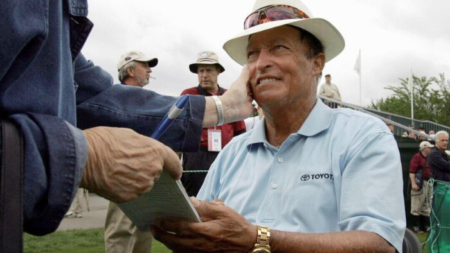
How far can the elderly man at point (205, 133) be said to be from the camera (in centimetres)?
544

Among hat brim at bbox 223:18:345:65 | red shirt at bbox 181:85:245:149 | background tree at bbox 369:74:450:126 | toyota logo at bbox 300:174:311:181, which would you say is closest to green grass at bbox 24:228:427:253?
red shirt at bbox 181:85:245:149

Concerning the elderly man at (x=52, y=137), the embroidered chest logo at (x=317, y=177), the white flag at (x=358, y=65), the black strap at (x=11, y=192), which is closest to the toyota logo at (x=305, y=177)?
the embroidered chest logo at (x=317, y=177)

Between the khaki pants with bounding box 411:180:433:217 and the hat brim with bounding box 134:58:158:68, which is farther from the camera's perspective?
the khaki pants with bounding box 411:180:433:217

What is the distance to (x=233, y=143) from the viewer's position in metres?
3.03

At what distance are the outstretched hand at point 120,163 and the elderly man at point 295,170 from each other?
569 mm

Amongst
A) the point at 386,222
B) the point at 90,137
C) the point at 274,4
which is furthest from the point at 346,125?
the point at 90,137

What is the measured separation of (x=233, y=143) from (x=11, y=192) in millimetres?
1985

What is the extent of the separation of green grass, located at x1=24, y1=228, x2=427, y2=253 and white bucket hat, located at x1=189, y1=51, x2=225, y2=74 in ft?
8.69

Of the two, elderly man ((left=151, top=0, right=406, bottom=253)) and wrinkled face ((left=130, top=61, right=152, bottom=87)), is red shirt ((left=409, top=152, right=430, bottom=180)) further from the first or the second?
elderly man ((left=151, top=0, right=406, bottom=253))

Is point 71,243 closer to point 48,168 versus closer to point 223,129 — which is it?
point 223,129

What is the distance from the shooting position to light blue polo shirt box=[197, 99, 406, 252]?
220 centimetres

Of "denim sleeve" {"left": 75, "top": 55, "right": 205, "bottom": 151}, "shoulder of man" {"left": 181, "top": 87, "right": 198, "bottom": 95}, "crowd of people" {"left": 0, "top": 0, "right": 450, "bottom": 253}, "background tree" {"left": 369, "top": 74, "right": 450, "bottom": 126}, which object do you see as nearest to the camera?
"crowd of people" {"left": 0, "top": 0, "right": 450, "bottom": 253}

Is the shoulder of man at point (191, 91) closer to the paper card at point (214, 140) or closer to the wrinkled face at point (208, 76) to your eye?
the wrinkled face at point (208, 76)

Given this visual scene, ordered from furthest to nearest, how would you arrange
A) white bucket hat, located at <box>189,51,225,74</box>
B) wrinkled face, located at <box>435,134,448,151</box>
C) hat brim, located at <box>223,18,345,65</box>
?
wrinkled face, located at <box>435,134,448,151</box>
white bucket hat, located at <box>189,51,225,74</box>
hat brim, located at <box>223,18,345,65</box>
